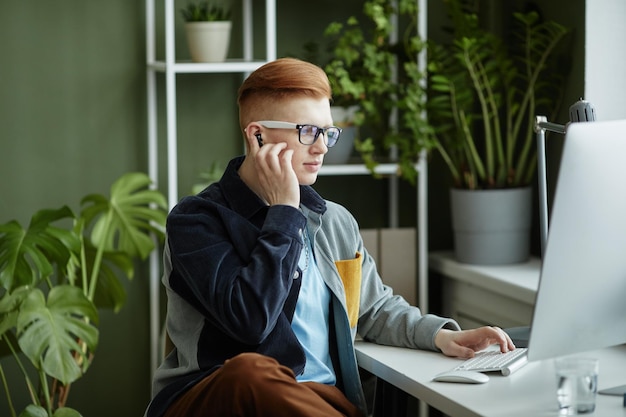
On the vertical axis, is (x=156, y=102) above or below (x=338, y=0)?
below

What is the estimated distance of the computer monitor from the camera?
1.42m

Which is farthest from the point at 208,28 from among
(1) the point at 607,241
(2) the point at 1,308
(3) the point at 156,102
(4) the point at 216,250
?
(1) the point at 607,241

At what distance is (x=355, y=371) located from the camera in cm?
192

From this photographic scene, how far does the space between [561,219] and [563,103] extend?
1907mm

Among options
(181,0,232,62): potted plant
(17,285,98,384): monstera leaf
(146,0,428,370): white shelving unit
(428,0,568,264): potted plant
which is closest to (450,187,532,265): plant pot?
(428,0,568,264): potted plant

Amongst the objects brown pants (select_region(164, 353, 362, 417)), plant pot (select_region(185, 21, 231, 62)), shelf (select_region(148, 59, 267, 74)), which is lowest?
brown pants (select_region(164, 353, 362, 417))

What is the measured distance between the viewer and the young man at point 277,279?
1781 millimetres

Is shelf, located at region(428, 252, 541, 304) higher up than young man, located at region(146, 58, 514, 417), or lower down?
lower down

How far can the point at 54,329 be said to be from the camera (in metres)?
2.74

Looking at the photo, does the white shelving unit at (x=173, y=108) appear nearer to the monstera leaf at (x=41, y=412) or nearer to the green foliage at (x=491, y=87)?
the green foliage at (x=491, y=87)

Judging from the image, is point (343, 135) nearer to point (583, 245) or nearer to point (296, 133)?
point (296, 133)

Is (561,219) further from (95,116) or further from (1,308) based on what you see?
(95,116)

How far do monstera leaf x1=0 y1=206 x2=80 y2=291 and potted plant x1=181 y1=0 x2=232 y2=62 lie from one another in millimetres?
659

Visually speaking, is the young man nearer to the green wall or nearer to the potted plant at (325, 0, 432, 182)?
the potted plant at (325, 0, 432, 182)
